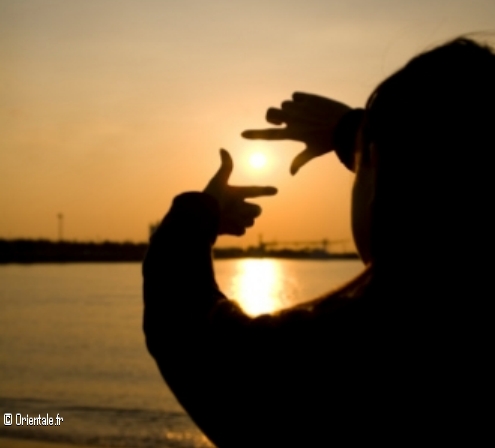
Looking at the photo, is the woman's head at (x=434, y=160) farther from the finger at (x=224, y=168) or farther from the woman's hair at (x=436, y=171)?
the finger at (x=224, y=168)

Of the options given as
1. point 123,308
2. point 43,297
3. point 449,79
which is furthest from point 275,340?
point 43,297

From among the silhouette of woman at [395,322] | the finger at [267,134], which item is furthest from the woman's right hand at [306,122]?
the silhouette of woman at [395,322]

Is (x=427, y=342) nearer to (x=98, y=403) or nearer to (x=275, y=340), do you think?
(x=275, y=340)

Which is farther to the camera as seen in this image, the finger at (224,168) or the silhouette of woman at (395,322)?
the finger at (224,168)

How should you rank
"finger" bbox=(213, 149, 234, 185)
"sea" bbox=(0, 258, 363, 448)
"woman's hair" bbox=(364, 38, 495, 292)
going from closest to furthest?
"woman's hair" bbox=(364, 38, 495, 292)
"finger" bbox=(213, 149, 234, 185)
"sea" bbox=(0, 258, 363, 448)

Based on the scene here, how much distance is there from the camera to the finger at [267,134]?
118 cm

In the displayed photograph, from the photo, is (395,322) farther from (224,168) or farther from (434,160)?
(224,168)

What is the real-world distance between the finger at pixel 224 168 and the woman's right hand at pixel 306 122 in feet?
0.14

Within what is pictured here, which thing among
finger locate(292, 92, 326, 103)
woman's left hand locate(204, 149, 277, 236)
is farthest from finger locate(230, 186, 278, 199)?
finger locate(292, 92, 326, 103)

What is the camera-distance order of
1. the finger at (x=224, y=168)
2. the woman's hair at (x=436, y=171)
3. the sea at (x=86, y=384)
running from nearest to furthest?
the woman's hair at (x=436, y=171), the finger at (x=224, y=168), the sea at (x=86, y=384)

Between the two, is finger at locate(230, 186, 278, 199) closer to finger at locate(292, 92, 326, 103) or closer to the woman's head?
finger at locate(292, 92, 326, 103)

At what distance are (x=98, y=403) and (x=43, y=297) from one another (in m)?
36.7

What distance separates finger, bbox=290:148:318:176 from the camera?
3.90 feet

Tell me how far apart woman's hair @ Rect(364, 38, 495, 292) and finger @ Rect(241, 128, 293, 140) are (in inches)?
9.3
